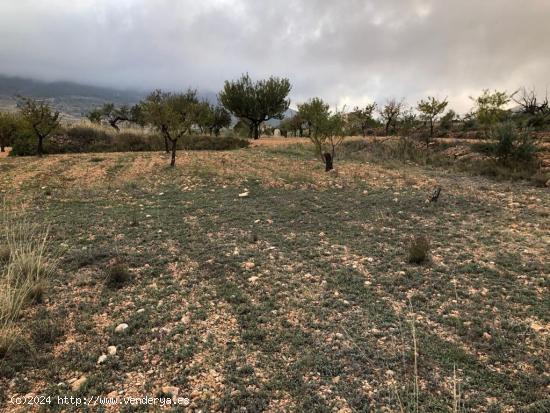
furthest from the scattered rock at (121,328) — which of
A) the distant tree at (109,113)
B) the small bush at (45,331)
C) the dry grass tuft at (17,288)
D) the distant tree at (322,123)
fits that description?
the distant tree at (109,113)

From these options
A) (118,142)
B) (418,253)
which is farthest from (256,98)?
(418,253)

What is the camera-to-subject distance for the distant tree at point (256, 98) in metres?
29.0

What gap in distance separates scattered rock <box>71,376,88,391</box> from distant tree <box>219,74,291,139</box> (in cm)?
2737

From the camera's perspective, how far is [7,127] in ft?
75.8

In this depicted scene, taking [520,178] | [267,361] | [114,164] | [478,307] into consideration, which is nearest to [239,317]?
[267,361]

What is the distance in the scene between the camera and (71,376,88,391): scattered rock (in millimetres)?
3250

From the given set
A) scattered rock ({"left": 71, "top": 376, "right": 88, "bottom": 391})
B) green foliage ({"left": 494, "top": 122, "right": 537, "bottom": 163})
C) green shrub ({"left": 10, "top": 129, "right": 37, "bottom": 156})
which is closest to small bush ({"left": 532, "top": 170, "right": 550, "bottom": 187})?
green foliage ({"left": 494, "top": 122, "right": 537, "bottom": 163})

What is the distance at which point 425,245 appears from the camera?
19.3 feet

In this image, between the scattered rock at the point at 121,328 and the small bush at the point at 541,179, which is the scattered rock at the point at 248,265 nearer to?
the scattered rock at the point at 121,328

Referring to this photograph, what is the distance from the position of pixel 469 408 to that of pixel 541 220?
233 inches

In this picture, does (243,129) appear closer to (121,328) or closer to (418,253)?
(418,253)

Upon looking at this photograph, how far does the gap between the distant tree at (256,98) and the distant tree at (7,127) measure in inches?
552

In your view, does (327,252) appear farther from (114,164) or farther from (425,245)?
(114,164)

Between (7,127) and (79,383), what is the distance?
25438mm
